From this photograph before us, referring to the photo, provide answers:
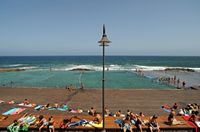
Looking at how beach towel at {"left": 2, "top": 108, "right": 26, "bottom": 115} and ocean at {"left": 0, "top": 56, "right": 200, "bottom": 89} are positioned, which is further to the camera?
ocean at {"left": 0, "top": 56, "right": 200, "bottom": 89}

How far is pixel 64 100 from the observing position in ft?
68.7

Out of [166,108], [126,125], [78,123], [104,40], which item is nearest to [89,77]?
[166,108]

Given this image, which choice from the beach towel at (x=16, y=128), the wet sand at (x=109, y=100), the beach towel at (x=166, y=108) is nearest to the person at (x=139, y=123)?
the wet sand at (x=109, y=100)

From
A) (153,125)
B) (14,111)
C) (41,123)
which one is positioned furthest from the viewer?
(14,111)

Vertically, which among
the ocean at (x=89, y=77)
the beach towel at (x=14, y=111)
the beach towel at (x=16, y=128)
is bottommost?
the ocean at (x=89, y=77)

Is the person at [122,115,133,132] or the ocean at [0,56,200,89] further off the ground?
the person at [122,115,133,132]

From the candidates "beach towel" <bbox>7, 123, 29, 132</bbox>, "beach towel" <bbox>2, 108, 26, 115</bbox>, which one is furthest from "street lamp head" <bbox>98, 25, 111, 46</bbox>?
"beach towel" <bbox>2, 108, 26, 115</bbox>

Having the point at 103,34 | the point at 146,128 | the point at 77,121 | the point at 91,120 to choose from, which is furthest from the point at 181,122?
the point at 103,34

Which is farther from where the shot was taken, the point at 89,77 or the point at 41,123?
the point at 89,77

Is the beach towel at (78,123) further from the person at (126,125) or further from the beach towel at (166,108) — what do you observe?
the beach towel at (166,108)

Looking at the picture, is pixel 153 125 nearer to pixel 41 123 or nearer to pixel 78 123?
pixel 78 123

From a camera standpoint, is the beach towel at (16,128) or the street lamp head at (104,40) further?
the beach towel at (16,128)

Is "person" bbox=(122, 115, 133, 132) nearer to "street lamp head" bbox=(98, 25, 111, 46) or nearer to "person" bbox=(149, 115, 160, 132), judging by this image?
"person" bbox=(149, 115, 160, 132)

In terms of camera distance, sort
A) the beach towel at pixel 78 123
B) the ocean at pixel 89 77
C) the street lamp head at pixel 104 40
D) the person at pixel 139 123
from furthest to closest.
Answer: the ocean at pixel 89 77, the beach towel at pixel 78 123, the person at pixel 139 123, the street lamp head at pixel 104 40
